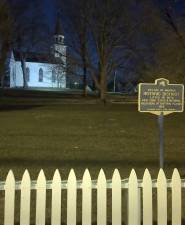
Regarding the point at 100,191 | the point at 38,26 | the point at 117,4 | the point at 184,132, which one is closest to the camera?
the point at 100,191

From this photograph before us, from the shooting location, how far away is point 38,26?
52.4m

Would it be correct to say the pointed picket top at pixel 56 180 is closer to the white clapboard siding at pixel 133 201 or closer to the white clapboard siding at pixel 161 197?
the white clapboard siding at pixel 133 201

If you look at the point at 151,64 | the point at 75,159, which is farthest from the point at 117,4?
the point at 75,159

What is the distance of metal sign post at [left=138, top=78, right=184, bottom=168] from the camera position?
8922mm

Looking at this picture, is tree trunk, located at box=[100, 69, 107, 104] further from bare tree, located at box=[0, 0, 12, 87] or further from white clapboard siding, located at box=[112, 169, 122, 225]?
white clapboard siding, located at box=[112, 169, 122, 225]

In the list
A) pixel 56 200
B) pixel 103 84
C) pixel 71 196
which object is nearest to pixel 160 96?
pixel 71 196

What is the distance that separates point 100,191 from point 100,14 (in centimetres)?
5433

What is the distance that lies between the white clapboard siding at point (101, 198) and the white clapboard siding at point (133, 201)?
31 cm

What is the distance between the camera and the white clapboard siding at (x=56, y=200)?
6.47 meters

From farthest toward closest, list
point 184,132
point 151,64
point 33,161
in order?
point 151,64 < point 184,132 < point 33,161

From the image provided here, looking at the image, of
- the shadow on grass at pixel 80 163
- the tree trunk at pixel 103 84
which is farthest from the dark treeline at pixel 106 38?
the shadow on grass at pixel 80 163

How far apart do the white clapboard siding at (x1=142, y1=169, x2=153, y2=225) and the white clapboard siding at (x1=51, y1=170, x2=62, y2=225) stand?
103 centimetres

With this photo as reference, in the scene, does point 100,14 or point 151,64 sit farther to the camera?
point 100,14

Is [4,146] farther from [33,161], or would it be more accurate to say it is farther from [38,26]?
[38,26]
